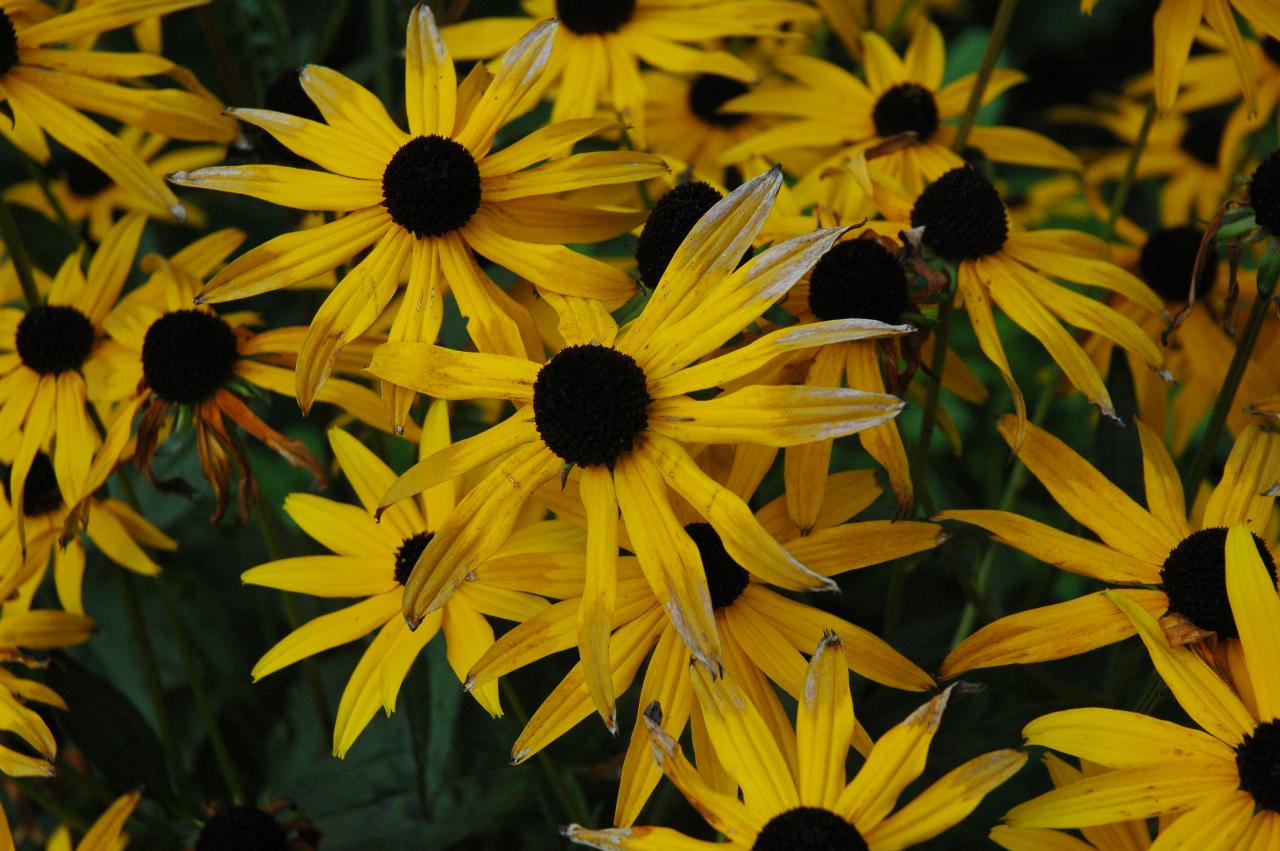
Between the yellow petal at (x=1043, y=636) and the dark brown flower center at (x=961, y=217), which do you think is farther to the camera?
the dark brown flower center at (x=961, y=217)

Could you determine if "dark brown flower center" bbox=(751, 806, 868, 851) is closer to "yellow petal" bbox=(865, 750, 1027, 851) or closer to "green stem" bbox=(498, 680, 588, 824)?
"yellow petal" bbox=(865, 750, 1027, 851)

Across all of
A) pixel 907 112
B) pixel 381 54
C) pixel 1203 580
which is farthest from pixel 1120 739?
pixel 381 54

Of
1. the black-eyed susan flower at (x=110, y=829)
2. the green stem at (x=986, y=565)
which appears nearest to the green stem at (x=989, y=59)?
the green stem at (x=986, y=565)

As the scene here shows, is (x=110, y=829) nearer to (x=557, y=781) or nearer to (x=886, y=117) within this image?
(x=557, y=781)

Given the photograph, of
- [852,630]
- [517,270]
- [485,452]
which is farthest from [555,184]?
[852,630]

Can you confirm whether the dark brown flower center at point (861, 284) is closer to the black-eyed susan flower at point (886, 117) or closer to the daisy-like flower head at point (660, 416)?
the daisy-like flower head at point (660, 416)

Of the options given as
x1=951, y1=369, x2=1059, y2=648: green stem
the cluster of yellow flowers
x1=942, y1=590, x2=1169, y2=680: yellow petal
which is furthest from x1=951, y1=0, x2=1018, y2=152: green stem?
x1=942, y1=590, x2=1169, y2=680: yellow petal
